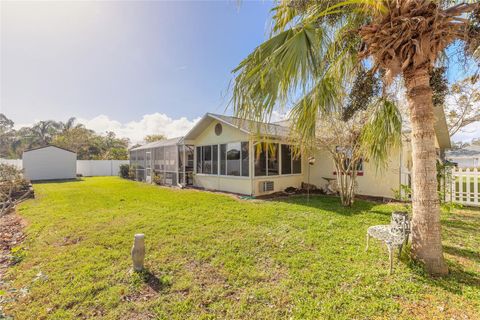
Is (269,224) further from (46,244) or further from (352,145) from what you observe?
(46,244)

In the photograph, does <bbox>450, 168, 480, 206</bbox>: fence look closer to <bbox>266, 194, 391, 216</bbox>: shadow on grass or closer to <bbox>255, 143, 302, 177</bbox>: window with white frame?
<bbox>266, 194, 391, 216</bbox>: shadow on grass

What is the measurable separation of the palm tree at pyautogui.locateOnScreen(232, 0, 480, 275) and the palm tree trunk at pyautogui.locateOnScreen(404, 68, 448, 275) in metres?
0.01

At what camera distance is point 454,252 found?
4168 mm

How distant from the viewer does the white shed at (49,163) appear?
19.7m

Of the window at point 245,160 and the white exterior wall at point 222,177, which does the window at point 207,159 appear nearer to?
the white exterior wall at point 222,177

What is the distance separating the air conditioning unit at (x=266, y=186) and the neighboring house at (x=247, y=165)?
5cm

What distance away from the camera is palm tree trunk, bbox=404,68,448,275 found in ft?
10.4

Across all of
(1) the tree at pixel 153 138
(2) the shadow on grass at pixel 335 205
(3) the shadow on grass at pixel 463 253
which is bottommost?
(3) the shadow on grass at pixel 463 253

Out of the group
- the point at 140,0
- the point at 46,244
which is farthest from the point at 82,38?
the point at 46,244

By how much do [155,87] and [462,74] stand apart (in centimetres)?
1384

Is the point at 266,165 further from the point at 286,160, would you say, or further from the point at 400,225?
the point at 400,225

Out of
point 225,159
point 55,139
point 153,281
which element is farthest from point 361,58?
point 55,139

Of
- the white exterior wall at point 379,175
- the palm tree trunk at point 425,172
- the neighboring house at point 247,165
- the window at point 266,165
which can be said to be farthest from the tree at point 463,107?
the palm tree trunk at point 425,172

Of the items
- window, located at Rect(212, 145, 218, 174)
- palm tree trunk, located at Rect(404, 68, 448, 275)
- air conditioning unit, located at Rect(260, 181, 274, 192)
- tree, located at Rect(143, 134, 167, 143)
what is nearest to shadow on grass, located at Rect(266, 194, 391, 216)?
air conditioning unit, located at Rect(260, 181, 274, 192)
